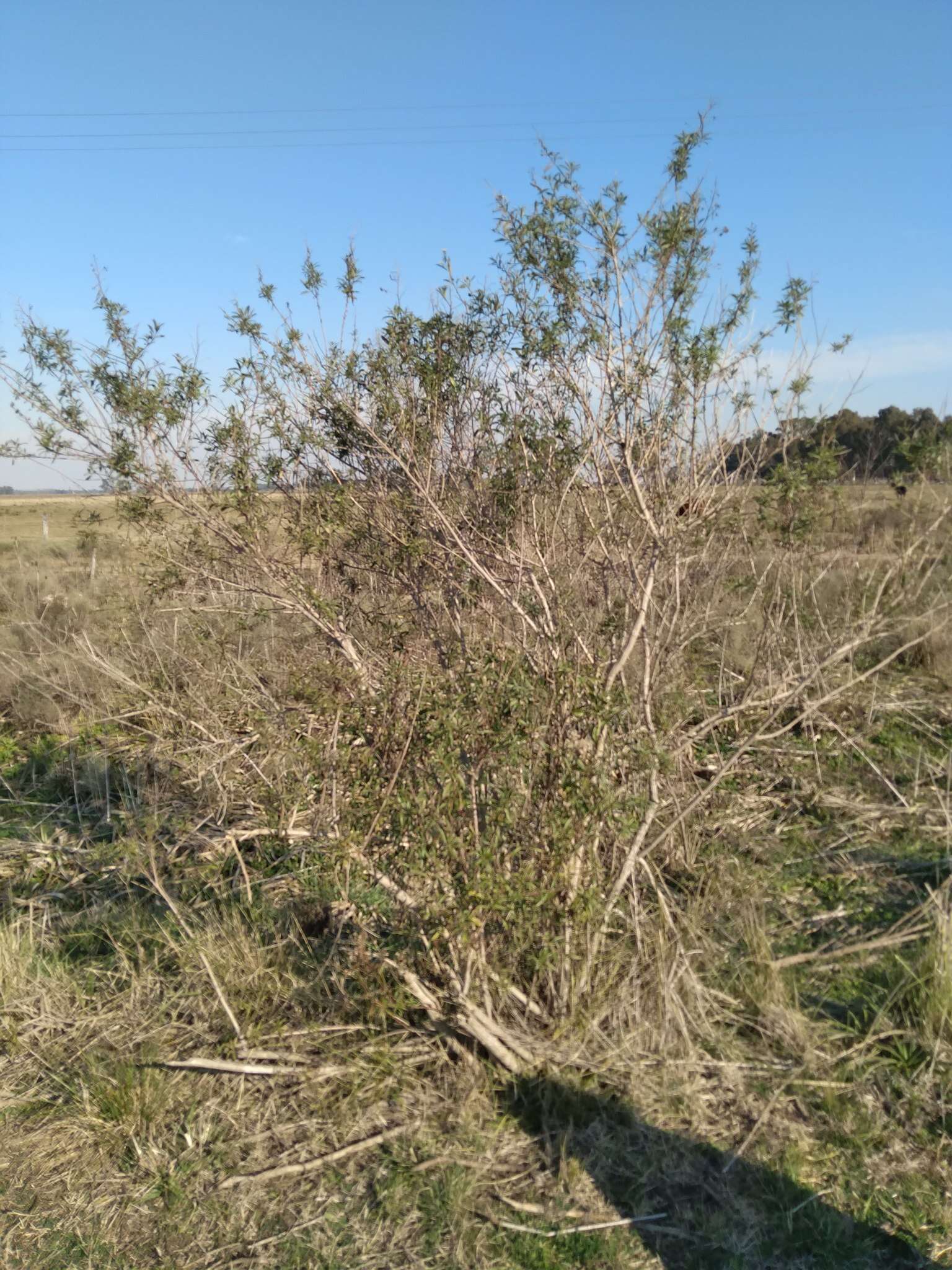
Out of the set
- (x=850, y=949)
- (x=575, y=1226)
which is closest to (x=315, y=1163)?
(x=575, y=1226)

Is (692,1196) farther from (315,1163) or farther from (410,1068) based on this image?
(315,1163)

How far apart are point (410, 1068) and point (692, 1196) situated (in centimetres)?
94

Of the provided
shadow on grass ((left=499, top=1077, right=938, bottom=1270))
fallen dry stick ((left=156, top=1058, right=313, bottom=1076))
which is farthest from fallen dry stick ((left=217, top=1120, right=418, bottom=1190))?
shadow on grass ((left=499, top=1077, right=938, bottom=1270))

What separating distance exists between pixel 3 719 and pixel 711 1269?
779 centimetres

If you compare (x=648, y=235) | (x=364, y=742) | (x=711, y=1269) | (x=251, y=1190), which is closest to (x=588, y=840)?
(x=364, y=742)

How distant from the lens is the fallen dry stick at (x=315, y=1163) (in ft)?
8.61

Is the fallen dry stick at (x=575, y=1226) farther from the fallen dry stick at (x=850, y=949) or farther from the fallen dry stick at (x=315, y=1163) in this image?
the fallen dry stick at (x=850, y=949)

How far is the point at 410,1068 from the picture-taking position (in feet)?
9.78

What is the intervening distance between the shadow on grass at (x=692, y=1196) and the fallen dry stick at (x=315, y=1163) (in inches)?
14.6

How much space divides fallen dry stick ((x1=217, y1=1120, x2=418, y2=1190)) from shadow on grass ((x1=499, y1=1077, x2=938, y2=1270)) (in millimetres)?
370

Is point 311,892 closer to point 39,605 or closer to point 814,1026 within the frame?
point 814,1026

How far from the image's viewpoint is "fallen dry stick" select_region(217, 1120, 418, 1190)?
8.61 ft

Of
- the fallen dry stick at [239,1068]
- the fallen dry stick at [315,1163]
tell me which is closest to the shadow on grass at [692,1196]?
the fallen dry stick at [315,1163]

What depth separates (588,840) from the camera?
2855 millimetres
